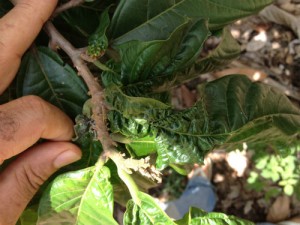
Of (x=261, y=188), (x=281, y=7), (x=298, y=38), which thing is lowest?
(x=261, y=188)

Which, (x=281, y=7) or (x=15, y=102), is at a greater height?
(x=15, y=102)

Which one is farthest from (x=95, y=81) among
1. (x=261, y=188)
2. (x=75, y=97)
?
(x=261, y=188)

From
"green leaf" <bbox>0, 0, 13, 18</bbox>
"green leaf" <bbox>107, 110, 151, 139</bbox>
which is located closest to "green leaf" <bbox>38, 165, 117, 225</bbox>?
"green leaf" <bbox>107, 110, 151, 139</bbox>

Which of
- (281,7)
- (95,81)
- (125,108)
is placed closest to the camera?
(125,108)

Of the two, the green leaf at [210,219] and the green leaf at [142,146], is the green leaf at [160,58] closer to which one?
the green leaf at [142,146]

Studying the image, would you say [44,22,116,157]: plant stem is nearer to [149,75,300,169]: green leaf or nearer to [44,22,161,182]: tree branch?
[44,22,161,182]: tree branch

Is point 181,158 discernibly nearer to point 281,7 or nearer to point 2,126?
point 2,126

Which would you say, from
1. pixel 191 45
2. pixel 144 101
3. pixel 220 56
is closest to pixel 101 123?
pixel 144 101

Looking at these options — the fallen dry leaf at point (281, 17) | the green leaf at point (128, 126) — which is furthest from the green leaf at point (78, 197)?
the fallen dry leaf at point (281, 17)
